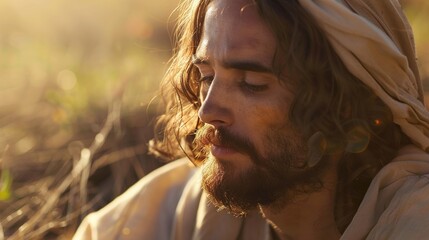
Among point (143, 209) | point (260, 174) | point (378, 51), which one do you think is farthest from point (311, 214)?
point (143, 209)

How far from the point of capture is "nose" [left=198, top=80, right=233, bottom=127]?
3191 millimetres

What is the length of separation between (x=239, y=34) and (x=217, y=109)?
0.82 feet

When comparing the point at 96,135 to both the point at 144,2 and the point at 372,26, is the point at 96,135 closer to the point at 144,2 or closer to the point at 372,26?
the point at 372,26

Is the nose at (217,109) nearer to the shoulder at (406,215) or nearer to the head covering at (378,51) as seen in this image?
the head covering at (378,51)

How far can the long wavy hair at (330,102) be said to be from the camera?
3.18 meters

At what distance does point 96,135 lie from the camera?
229 inches

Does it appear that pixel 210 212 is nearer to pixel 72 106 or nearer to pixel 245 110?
pixel 245 110

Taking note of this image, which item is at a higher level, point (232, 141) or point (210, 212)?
point (232, 141)

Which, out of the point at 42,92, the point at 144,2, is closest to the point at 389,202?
the point at 42,92

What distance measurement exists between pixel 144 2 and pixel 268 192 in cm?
723

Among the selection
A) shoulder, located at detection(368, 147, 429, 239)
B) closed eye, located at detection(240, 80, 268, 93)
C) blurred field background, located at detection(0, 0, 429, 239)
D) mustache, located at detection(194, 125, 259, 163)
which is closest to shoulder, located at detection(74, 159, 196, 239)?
blurred field background, located at detection(0, 0, 429, 239)

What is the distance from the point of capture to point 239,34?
3.22m

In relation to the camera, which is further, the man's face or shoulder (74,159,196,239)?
shoulder (74,159,196,239)

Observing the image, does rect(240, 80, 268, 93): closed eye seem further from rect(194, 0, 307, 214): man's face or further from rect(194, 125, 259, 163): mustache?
rect(194, 125, 259, 163): mustache
